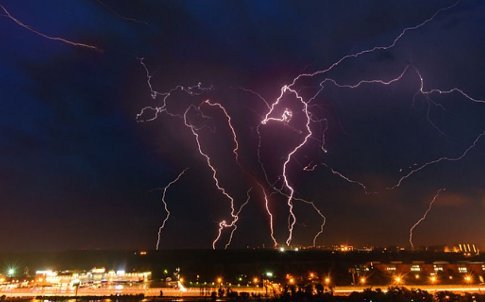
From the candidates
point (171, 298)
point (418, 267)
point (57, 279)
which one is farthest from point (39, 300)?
point (418, 267)

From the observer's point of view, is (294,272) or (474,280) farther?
(294,272)

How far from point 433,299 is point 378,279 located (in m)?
24.5

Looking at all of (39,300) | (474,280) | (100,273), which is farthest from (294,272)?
(39,300)

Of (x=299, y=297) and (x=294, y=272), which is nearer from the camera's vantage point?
(x=299, y=297)

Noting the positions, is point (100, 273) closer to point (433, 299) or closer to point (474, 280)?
point (433, 299)

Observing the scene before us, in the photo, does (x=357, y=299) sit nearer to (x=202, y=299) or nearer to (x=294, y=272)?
(x=202, y=299)

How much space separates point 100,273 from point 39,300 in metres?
27.4

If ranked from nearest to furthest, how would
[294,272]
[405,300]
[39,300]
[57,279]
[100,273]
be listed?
[405,300]
[39,300]
[57,279]
[100,273]
[294,272]

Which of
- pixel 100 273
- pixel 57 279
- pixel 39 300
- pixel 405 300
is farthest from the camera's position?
pixel 100 273

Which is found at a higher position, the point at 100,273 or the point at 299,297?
the point at 100,273

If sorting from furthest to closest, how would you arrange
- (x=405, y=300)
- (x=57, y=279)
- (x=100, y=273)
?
(x=100, y=273)
(x=57, y=279)
(x=405, y=300)

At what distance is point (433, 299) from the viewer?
83.0ft

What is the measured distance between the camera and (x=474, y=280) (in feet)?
157

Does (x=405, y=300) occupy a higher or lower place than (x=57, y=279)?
lower
